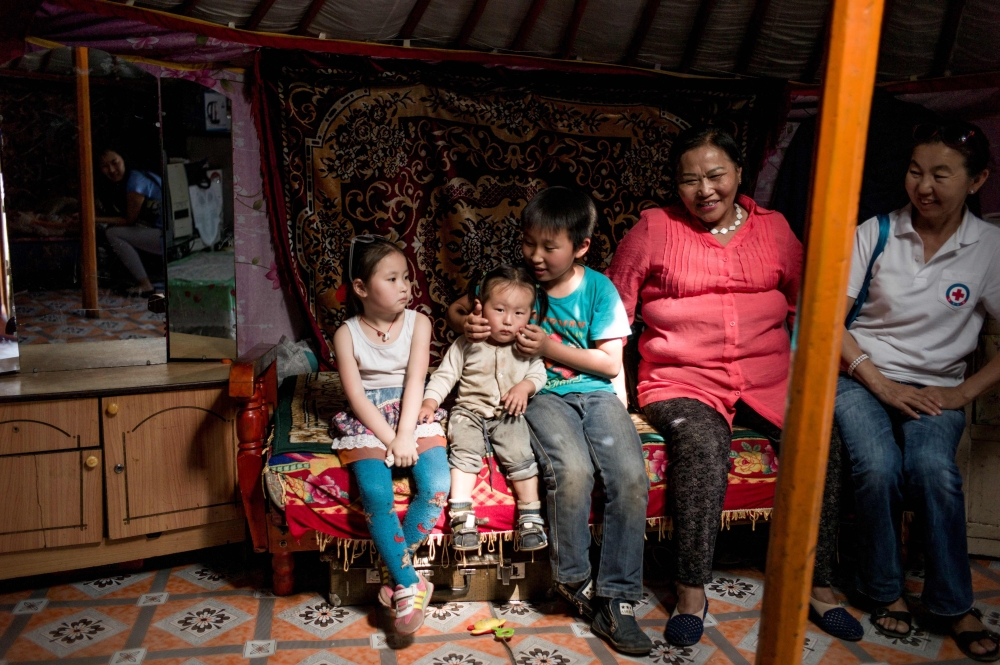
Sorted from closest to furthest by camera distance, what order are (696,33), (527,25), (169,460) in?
(169,460), (527,25), (696,33)

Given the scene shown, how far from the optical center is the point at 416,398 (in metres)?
1.84

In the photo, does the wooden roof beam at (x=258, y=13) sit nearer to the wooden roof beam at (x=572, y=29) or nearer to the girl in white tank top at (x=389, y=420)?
the girl in white tank top at (x=389, y=420)

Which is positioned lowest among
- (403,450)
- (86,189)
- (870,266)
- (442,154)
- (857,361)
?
(403,450)

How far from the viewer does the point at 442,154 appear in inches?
94.0

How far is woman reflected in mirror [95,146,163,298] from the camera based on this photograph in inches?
86.0

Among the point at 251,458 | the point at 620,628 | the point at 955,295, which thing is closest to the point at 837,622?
the point at 620,628

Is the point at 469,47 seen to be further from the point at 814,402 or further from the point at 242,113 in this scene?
the point at 814,402

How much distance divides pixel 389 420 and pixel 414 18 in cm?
127

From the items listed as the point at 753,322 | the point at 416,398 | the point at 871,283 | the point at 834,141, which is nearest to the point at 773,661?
the point at 834,141

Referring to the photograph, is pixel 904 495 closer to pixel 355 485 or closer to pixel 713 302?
pixel 713 302

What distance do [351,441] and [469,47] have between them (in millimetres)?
1380

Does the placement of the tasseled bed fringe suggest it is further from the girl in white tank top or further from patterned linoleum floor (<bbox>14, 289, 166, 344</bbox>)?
patterned linoleum floor (<bbox>14, 289, 166, 344</bbox>)

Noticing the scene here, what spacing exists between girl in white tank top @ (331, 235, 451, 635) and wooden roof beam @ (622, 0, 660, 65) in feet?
3.97

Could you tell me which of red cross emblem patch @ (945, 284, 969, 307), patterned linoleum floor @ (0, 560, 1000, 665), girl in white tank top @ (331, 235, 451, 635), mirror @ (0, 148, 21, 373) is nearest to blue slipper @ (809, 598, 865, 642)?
patterned linoleum floor @ (0, 560, 1000, 665)
